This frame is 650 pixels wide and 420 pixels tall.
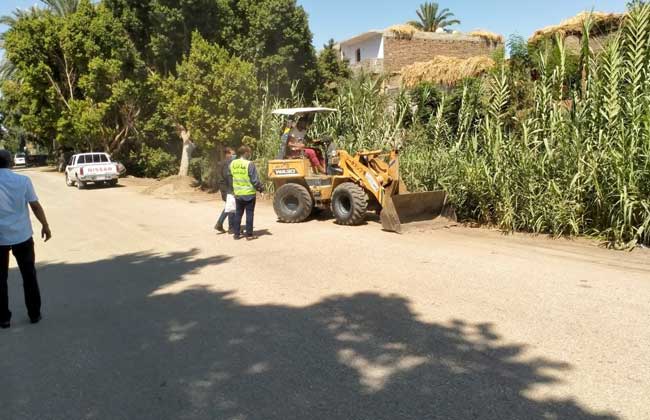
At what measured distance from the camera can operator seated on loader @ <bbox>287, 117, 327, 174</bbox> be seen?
41.3 feet

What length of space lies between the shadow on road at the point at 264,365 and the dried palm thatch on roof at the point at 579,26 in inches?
514

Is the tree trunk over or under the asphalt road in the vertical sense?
over

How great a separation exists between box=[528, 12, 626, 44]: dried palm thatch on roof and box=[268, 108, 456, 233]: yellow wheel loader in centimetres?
735

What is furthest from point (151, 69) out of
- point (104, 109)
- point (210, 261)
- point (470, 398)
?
point (470, 398)

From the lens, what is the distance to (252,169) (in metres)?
9.91

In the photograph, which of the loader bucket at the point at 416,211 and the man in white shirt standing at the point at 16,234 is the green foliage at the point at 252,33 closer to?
the loader bucket at the point at 416,211

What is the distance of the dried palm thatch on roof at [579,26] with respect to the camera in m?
15.5

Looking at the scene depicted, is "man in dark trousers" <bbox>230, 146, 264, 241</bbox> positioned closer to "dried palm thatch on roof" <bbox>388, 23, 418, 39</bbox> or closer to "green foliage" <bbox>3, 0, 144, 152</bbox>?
"green foliage" <bbox>3, 0, 144, 152</bbox>

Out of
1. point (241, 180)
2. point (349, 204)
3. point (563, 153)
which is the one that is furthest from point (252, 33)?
point (563, 153)

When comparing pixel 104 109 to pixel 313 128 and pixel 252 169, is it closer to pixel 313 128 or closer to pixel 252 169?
pixel 313 128

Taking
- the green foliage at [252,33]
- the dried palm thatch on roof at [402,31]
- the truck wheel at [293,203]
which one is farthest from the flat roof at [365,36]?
the truck wheel at [293,203]

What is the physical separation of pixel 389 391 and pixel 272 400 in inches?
31.6

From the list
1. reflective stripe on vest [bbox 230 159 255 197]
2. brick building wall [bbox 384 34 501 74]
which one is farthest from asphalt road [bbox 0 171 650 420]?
brick building wall [bbox 384 34 501 74]

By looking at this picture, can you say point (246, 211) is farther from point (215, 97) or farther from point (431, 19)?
point (431, 19)
